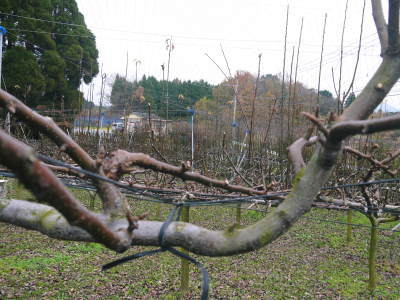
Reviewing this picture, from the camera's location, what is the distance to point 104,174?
Answer: 1.22 m

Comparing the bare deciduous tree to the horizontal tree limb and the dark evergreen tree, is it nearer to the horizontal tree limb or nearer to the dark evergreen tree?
the horizontal tree limb

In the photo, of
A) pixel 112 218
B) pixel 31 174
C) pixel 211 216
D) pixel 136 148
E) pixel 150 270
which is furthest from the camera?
pixel 136 148

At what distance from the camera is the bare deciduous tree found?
2.20 ft

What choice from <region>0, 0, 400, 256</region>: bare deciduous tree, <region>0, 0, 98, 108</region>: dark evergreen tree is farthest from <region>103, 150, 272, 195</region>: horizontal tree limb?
<region>0, 0, 98, 108</region>: dark evergreen tree

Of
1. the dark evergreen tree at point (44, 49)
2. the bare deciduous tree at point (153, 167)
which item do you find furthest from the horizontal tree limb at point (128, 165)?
the dark evergreen tree at point (44, 49)

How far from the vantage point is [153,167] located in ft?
4.27

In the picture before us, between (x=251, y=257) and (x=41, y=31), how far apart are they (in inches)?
544

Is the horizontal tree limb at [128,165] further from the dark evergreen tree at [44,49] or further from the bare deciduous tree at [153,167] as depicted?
the dark evergreen tree at [44,49]

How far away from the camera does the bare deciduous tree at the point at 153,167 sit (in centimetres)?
67

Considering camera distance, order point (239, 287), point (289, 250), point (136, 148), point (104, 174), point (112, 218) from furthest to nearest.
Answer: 1. point (136, 148)
2. point (289, 250)
3. point (239, 287)
4. point (104, 174)
5. point (112, 218)

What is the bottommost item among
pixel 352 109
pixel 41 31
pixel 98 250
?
pixel 98 250

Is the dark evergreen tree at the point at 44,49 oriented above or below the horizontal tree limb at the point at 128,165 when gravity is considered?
above

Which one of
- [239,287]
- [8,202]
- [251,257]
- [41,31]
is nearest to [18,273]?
[239,287]

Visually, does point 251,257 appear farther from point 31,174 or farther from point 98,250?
point 31,174
